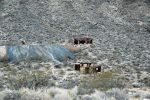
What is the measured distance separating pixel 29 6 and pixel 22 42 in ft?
26.7

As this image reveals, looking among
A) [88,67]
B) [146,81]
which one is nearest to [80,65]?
[88,67]

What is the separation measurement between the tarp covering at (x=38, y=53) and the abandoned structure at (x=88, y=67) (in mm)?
1515

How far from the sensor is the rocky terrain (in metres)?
19.3

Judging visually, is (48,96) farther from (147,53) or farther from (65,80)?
(147,53)

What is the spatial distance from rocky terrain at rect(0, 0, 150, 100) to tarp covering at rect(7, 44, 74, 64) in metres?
0.59

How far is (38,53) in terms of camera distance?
26.7 metres

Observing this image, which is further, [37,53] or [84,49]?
[84,49]

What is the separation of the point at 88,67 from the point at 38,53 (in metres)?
3.48

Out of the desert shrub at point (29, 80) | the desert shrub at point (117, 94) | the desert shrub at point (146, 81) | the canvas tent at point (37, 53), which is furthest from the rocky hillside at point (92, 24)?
the desert shrub at point (117, 94)

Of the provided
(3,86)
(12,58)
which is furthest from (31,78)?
(12,58)

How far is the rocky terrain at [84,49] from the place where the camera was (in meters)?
19.3

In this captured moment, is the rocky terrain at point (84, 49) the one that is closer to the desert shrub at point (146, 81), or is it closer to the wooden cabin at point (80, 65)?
the desert shrub at point (146, 81)

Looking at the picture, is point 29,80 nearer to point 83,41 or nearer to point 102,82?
point 102,82

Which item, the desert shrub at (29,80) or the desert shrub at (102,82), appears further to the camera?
the desert shrub at (29,80)
